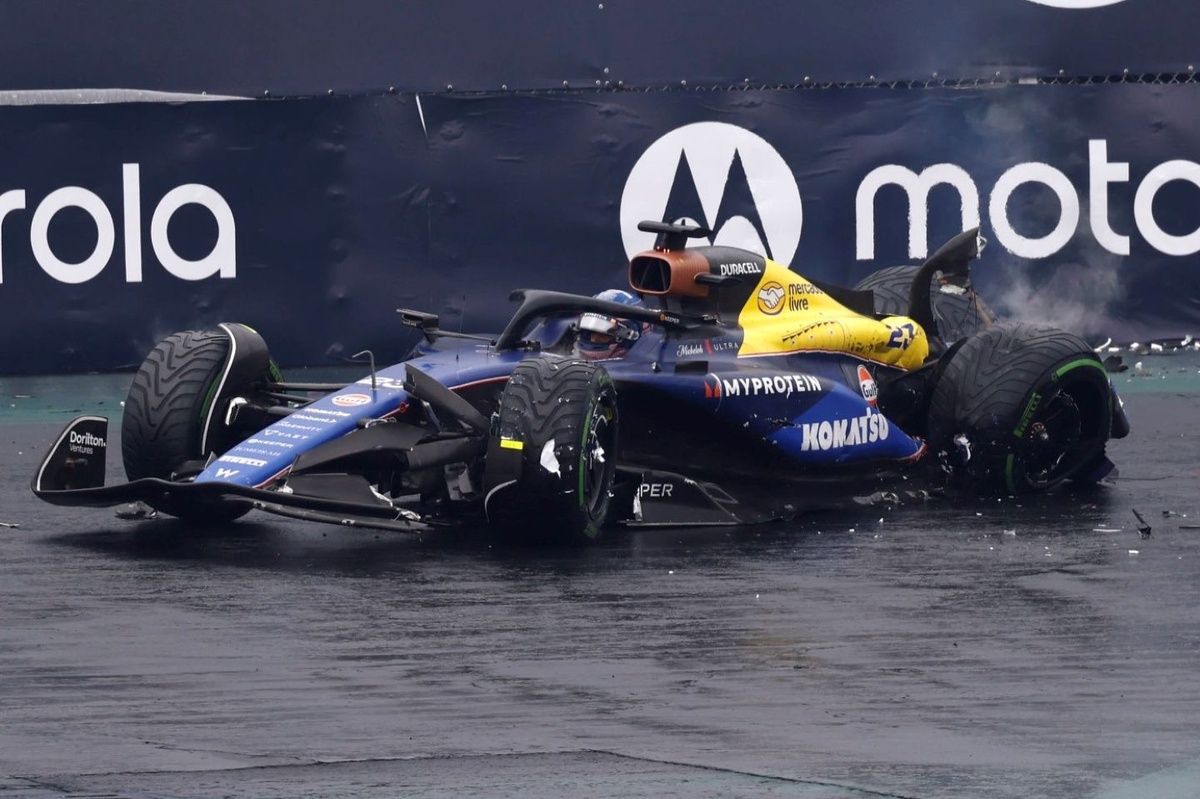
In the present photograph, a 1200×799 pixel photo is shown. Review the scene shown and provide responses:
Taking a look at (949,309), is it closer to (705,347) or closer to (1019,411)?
(1019,411)

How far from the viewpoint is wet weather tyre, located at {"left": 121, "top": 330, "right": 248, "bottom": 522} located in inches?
433

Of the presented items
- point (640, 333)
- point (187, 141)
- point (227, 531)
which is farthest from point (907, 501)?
point (187, 141)

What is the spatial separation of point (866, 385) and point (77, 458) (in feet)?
13.5

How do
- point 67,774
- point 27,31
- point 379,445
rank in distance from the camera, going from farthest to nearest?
point 27,31 → point 379,445 → point 67,774

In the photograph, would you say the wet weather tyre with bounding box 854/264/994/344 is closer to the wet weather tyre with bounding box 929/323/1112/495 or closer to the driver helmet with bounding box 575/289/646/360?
the wet weather tyre with bounding box 929/323/1112/495

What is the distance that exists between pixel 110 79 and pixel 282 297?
2.06m

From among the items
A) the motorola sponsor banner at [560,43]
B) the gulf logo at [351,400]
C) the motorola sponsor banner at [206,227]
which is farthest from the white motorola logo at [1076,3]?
the gulf logo at [351,400]

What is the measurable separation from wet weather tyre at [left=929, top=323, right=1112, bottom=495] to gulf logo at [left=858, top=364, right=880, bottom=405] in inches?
12.7

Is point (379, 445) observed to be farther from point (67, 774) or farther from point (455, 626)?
point (67, 774)

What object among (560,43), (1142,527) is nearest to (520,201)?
(560,43)

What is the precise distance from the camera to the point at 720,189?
55.9ft

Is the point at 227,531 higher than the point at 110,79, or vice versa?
the point at 110,79

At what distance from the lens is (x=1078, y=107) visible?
56.7ft

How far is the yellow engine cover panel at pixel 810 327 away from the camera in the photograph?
11680mm
